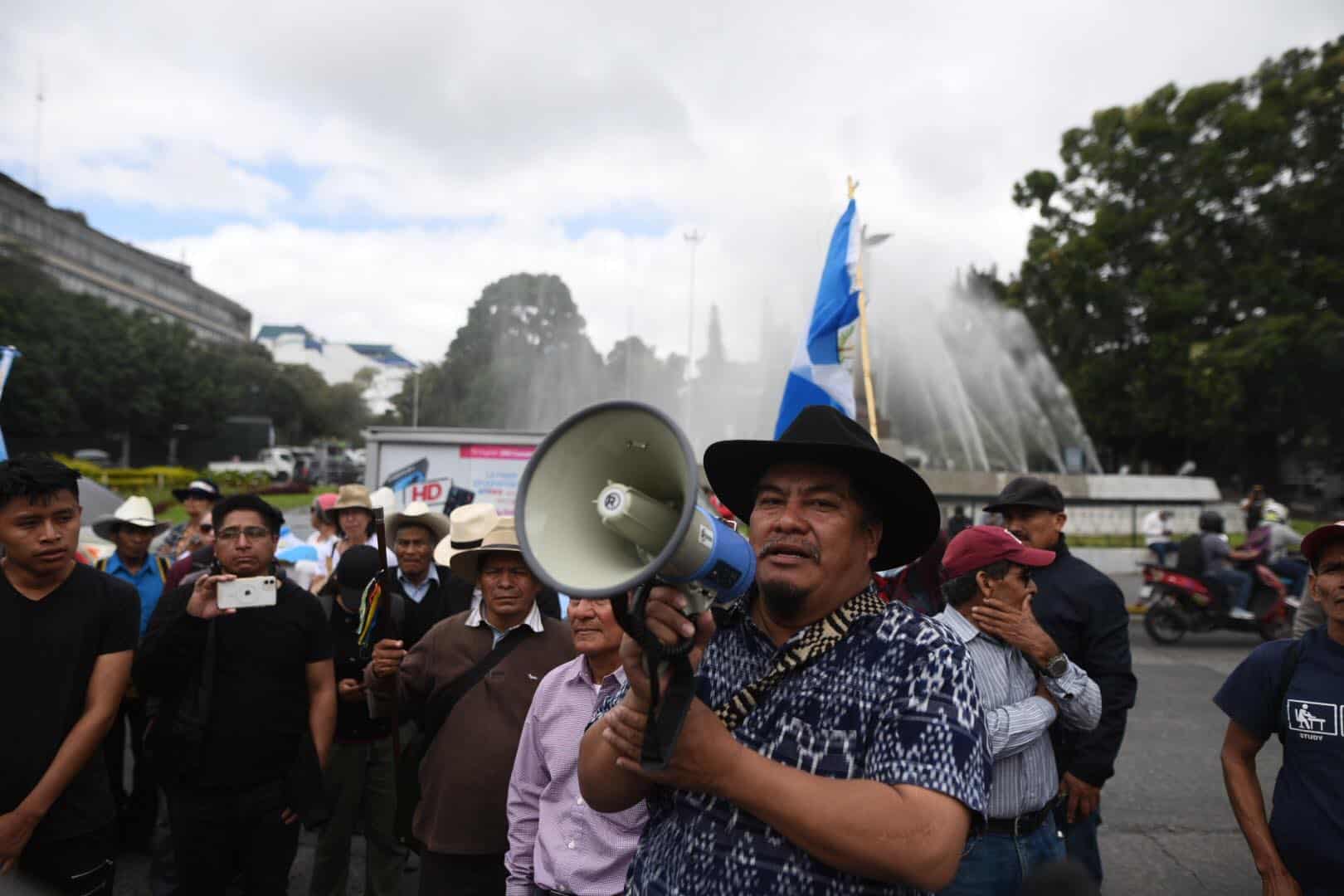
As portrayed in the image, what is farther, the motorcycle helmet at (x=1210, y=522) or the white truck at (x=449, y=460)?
the motorcycle helmet at (x=1210, y=522)

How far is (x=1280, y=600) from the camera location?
438 inches

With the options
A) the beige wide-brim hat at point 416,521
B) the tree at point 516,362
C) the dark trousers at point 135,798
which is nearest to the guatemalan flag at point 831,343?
the beige wide-brim hat at point 416,521

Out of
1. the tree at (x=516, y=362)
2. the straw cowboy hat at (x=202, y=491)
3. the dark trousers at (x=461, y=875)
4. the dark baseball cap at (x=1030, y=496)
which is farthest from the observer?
the tree at (x=516, y=362)

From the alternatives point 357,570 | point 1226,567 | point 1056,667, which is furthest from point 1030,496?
point 1226,567

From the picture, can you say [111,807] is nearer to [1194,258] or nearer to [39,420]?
[1194,258]

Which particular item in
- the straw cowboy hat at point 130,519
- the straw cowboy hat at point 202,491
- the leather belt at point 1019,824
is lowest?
the leather belt at point 1019,824

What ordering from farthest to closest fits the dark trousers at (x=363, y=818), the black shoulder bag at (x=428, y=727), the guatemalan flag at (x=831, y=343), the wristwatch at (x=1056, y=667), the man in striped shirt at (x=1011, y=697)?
the guatemalan flag at (x=831, y=343) → the dark trousers at (x=363, y=818) → the black shoulder bag at (x=428, y=727) → the wristwatch at (x=1056, y=667) → the man in striped shirt at (x=1011, y=697)

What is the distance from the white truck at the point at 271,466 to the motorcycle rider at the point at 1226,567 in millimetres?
37013

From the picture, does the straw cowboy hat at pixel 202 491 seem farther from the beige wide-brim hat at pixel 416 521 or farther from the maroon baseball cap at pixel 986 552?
the maroon baseball cap at pixel 986 552

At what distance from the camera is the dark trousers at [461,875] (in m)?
3.27

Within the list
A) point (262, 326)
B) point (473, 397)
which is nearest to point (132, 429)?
point (473, 397)

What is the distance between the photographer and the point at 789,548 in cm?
185

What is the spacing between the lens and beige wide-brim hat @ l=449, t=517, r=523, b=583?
146 inches

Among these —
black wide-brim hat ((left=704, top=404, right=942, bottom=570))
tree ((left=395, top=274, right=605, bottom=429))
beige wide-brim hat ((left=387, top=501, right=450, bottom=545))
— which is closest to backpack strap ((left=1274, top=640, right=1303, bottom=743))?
black wide-brim hat ((left=704, top=404, right=942, bottom=570))
